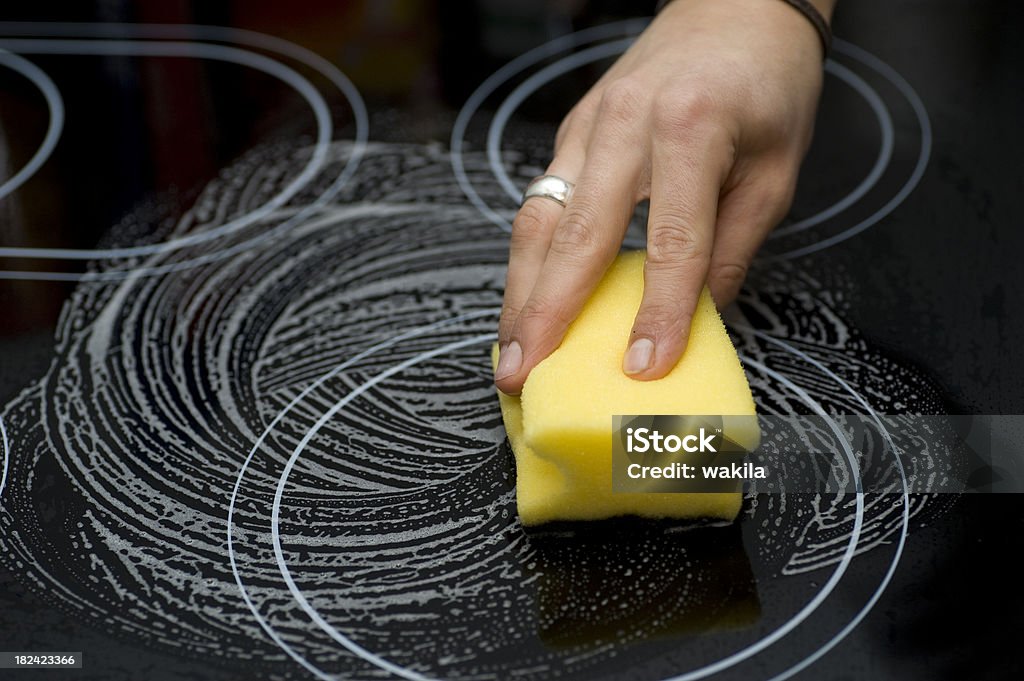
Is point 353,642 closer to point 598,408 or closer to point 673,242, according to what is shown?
point 598,408

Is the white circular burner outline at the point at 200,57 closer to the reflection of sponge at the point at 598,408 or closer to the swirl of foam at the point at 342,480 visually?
the swirl of foam at the point at 342,480

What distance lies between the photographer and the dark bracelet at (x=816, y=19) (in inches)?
37.5

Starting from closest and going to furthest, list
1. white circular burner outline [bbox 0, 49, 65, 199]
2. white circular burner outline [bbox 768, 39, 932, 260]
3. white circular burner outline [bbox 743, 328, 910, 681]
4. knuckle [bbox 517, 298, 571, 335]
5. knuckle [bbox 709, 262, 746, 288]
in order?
white circular burner outline [bbox 743, 328, 910, 681] < knuckle [bbox 517, 298, 571, 335] < knuckle [bbox 709, 262, 746, 288] < white circular burner outline [bbox 768, 39, 932, 260] < white circular burner outline [bbox 0, 49, 65, 199]

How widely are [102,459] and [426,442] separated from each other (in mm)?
261

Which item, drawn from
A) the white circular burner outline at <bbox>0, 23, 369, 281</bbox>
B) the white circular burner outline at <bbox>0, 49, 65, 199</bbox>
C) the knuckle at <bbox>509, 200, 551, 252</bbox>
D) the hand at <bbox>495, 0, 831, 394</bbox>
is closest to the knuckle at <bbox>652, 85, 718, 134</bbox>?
the hand at <bbox>495, 0, 831, 394</bbox>

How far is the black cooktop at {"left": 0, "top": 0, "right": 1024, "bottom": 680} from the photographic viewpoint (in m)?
0.70

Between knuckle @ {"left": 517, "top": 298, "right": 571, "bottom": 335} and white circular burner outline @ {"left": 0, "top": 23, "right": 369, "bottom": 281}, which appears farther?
white circular burner outline @ {"left": 0, "top": 23, "right": 369, "bottom": 281}

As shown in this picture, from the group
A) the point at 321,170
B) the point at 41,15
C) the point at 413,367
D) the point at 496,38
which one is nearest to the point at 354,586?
the point at 413,367

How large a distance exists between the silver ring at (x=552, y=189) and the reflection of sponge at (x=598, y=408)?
12cm

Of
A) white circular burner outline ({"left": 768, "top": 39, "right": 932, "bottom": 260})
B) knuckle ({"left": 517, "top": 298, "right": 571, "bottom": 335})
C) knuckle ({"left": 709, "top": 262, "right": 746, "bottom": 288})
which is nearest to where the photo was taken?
knuckle ({"left": 517, "top": 298, "right": 571, "bottom": 335})

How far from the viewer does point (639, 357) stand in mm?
725

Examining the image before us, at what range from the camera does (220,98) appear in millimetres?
1200

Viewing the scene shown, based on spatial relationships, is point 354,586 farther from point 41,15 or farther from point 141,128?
point 41,15

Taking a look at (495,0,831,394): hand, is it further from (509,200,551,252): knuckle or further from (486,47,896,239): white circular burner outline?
(486,47,896,239): white circular burner outline
